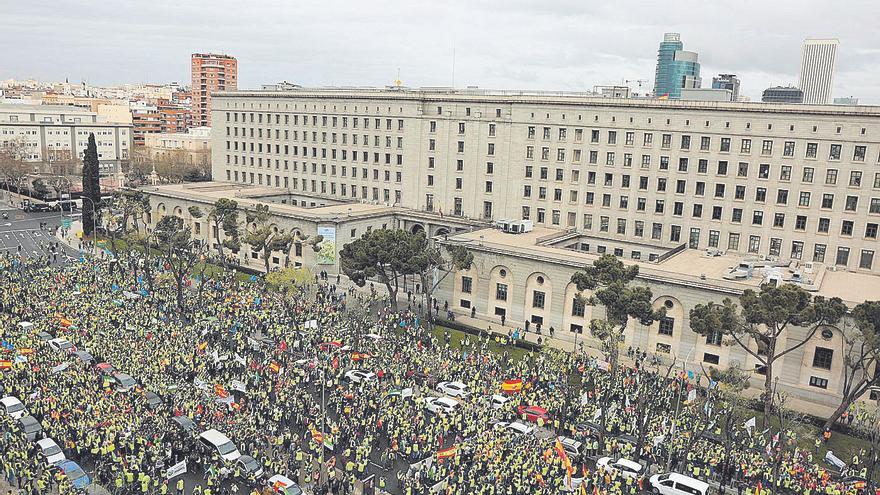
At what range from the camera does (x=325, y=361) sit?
146ft

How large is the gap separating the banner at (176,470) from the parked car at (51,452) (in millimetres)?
5480

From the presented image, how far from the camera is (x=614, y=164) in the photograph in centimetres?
6719

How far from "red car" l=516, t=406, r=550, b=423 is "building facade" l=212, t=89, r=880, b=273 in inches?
1265

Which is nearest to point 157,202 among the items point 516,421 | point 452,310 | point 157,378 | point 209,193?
point 209,193

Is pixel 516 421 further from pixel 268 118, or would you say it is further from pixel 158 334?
pixel 268 118

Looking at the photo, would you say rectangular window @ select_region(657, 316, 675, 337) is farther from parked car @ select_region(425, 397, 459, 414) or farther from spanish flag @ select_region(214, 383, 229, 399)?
spanish flag @ select_region(214, 383, 229, 399)

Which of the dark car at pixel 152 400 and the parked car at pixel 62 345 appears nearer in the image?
the dark car at pixel 152 400

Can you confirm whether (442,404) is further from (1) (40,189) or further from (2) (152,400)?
(1) (40,189)

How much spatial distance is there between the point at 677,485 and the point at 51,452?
30756 millimetres

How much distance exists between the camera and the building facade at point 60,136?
134 metres

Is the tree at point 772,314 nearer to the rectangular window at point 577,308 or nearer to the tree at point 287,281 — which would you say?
the rectangular window at point 577,308

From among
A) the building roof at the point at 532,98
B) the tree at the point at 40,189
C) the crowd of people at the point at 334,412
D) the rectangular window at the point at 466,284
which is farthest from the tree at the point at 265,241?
the tree at the point at 40,189

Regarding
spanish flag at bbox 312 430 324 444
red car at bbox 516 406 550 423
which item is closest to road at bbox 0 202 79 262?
spanish flag at bbox 312 430 324 444

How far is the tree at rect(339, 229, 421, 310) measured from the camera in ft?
183
